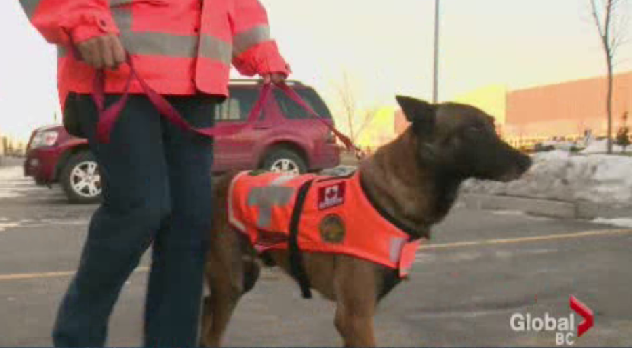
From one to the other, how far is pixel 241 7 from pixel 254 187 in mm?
747

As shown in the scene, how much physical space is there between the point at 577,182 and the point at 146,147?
27.8ft

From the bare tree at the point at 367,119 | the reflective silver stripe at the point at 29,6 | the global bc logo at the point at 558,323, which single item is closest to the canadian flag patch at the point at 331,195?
the reflective silver stripe at the point at 29,6

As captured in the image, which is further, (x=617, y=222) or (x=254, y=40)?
(x=617, y=222)

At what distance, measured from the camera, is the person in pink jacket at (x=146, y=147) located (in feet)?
7.69

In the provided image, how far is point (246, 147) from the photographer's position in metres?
11.9

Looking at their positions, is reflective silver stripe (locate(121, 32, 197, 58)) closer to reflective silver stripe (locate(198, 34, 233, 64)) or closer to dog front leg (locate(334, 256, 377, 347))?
reflective silver stripe (locate(198, 34, 233, 64))

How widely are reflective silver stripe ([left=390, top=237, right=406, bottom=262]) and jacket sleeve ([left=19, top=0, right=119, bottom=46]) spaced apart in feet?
3.98

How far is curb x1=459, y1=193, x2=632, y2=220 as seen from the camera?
859cm

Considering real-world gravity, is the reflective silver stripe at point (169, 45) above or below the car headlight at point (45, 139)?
above

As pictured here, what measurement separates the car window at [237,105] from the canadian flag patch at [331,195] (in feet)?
29.1

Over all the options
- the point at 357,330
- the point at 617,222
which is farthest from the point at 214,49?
the point at 617,222

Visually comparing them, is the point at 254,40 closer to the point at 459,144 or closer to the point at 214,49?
the point at 214,49

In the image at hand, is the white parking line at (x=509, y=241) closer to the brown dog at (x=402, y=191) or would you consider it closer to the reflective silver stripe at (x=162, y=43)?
the brown dog at (x=402, y=191)

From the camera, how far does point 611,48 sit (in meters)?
22.9
